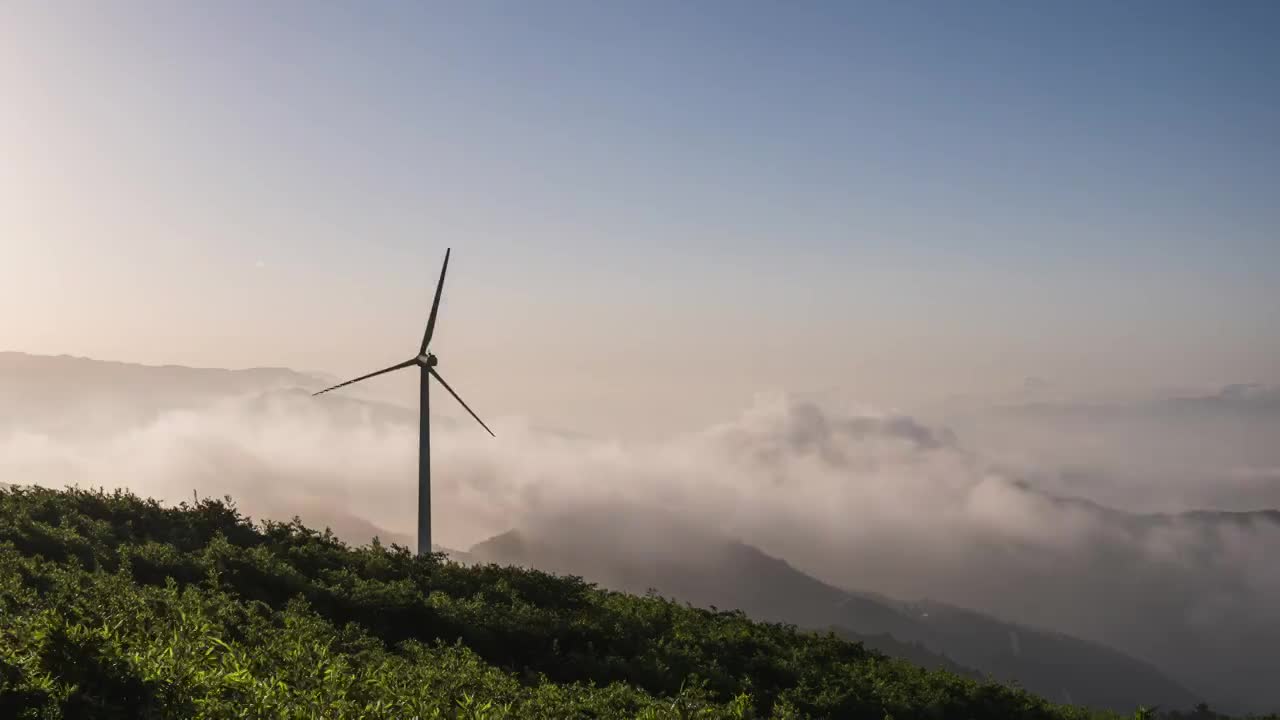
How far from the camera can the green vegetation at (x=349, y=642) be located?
619 inches

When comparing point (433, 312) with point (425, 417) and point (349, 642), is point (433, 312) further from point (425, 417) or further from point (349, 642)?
point (349, 642)

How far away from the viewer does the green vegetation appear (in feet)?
51.6

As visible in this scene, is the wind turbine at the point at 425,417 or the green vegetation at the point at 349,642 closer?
the green vegetation at the point at 349,642

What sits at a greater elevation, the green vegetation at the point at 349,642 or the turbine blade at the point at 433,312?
the turbine blade at the point at 433,312

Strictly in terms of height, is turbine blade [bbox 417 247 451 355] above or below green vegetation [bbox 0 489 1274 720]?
above

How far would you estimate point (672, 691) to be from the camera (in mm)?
32625

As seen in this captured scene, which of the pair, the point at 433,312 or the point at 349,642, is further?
the point at 433,312

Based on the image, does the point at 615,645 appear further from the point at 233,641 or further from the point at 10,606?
the point at 10,606

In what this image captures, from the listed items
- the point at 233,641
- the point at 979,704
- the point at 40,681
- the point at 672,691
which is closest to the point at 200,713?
the point at 40,681

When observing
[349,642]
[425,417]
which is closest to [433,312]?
[425,417]

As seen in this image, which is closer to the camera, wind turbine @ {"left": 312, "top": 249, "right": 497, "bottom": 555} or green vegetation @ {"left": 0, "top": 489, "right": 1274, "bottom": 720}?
green vegetation @ {"left": 0, "top": 489, "right": 1274, "bottom": 720}

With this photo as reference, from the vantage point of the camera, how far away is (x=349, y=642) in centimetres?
2917

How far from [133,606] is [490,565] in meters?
26.6

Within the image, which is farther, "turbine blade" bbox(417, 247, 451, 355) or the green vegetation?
"turbine blade" bbox(417, 247, 451, 355)
